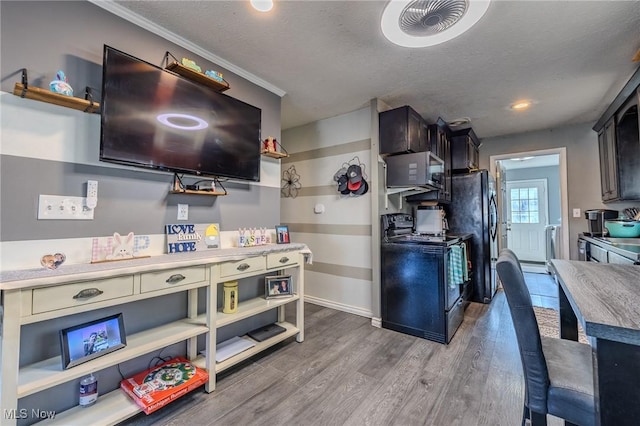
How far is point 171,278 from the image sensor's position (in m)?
1.56

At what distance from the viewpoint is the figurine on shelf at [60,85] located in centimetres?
138

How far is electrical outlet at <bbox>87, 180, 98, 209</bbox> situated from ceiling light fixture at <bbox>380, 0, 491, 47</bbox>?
202cm

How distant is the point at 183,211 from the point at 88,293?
81 centimetres

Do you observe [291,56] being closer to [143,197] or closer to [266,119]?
[266,119]

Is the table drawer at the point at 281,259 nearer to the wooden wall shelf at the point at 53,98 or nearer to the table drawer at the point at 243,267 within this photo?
the table drawer at the point at 243,267

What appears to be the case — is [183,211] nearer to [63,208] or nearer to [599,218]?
[63,208]

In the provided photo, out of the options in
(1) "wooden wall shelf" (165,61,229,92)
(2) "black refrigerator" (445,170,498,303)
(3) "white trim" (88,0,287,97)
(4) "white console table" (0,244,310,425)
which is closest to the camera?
(4) "white console table" (0,244,310,425)

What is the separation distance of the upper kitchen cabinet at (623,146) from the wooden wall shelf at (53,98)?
423cm

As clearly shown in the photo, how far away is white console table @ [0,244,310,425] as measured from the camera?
42.9 inches

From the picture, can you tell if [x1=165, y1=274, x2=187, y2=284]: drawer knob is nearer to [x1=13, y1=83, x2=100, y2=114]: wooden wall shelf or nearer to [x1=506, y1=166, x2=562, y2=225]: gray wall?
[x1=13, y1=83, x2=100, y2=114]: wooden wall shelf

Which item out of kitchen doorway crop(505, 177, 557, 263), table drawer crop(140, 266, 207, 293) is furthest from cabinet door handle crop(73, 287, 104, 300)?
kitchen doorway crop(505, 177, 557, 263)

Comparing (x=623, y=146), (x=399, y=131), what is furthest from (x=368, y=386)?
(x=623, y=146)

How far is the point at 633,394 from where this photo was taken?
67 cm

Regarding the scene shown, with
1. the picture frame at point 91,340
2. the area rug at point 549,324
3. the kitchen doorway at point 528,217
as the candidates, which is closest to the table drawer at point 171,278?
the picture frame at point 91,340
